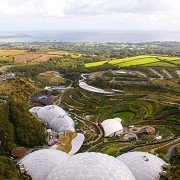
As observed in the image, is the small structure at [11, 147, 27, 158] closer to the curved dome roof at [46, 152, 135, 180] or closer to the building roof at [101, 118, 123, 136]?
the building roof at [101, 118, 123, 136]

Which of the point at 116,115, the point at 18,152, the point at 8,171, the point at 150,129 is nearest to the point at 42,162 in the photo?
the point at 8,171

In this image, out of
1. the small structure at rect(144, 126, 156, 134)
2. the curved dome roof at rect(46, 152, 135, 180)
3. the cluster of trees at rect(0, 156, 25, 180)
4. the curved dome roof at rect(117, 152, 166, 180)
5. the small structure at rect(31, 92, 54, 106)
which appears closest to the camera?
the curved dome roof at rect(46, 152, 135, 180)

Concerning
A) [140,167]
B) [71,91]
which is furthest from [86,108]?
[140,167]

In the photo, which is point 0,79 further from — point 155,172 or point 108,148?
point 155,172

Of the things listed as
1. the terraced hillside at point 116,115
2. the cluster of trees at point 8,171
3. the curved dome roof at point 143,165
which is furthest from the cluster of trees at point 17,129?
the curved dome roof at point 143,165

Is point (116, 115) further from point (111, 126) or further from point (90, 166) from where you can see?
point (90, 166)

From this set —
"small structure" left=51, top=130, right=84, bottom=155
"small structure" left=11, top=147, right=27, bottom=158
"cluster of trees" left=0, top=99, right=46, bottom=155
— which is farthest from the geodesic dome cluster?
"cluster of trees" left=0, top=99, right=46, bottom=155
